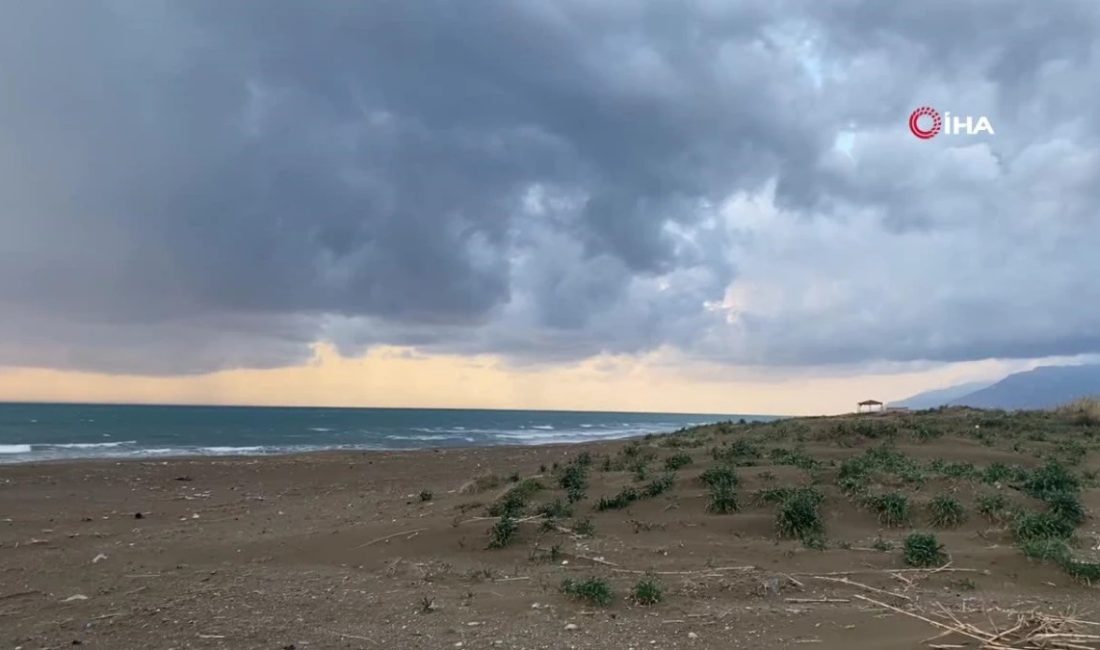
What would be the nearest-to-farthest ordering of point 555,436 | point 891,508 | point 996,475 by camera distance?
point 891,508, point 996,475, point 555,436

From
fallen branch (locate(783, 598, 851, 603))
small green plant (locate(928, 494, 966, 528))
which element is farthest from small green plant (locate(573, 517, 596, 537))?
small green plant (locate(928, 494, 966, 528))

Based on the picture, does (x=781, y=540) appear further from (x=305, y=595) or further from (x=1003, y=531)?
(x=305, y=595)

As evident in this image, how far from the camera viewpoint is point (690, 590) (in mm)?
7273

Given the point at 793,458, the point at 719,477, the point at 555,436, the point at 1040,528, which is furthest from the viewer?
the point at 555,436

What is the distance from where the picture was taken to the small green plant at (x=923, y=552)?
7.90 metres

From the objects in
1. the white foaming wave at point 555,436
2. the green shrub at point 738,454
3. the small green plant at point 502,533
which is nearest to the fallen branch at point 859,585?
the small green plant at point 502,533

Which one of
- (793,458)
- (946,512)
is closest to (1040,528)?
(946,512)

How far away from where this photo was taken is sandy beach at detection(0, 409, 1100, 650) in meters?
6.36

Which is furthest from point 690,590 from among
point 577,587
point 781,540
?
point 781,540

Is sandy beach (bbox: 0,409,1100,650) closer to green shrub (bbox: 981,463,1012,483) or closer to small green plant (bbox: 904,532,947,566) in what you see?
small green plant (bbox: 904,532,947,566)

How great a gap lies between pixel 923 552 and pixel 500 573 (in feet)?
14.9

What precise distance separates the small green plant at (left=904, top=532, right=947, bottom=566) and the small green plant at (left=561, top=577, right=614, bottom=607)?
11.1 ft

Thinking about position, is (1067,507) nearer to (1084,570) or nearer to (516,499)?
(1084,570)

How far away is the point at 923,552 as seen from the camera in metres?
7.99
